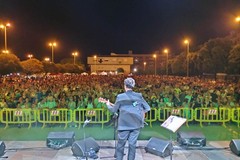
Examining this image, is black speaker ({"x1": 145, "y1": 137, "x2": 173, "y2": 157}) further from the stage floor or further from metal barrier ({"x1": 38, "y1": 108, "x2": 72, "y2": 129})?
metal barrier ({"x1": 38, "y1": 108, "x2": 72, "y2": 129})

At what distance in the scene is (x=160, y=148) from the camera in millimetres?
7848

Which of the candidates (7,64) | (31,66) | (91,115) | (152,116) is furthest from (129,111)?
(31,66)

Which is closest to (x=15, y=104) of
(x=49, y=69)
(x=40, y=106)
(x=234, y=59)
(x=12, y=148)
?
(x=40, y=106)

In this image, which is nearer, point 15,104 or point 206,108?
point 206,108

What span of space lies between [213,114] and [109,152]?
5.56 meters

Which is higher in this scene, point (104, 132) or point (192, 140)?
point (192, 140)

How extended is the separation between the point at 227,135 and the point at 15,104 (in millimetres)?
8636

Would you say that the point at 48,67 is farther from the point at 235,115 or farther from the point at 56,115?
the point at 235,115

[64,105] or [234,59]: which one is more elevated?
[234,59]

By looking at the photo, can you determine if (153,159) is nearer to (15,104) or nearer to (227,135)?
(227,135)

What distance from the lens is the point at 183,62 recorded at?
60844 mm

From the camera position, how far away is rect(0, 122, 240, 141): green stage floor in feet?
34.6

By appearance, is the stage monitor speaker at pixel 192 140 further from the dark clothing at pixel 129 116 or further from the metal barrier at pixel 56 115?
the metal barrier at pixel 56 115

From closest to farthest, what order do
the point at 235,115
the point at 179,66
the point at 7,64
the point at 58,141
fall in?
the point at 58,141
the point at 235,115
the point at 7,64
the point at 179,66
